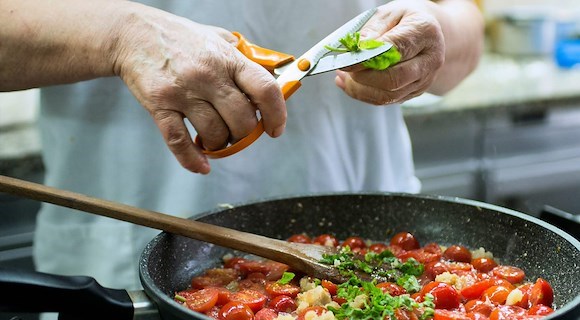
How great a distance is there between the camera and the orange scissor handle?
3.21ft

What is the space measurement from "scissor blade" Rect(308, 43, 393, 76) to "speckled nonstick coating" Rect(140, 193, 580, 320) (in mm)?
270

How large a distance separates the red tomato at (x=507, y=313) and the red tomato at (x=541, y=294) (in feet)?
0.09

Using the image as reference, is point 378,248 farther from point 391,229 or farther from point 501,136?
point 501,136

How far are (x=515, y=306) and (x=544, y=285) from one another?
5 centimetres

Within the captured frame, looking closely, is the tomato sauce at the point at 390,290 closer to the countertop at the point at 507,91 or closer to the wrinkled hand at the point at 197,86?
the wrinkled hand at the point at 197,86

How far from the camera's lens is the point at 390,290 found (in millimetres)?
959

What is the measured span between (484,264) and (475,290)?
3.6 inches

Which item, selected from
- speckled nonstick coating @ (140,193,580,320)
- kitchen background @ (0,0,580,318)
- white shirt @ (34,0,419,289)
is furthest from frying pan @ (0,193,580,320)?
kitchen background @ (0,0,580,318)

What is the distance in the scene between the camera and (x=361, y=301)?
0.91 metres

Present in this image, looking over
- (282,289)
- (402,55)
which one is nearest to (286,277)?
(282,289)

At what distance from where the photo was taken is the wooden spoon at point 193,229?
908mm

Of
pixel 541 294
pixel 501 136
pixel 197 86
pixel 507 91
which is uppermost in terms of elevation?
pixel 197 86

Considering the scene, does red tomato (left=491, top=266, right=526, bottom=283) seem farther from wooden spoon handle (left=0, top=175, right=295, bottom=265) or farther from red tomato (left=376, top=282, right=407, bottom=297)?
wooden spoon handle (left=0, top=175, right=295, bottom=265)

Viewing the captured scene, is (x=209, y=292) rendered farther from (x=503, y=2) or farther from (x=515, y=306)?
(x=503, y=2)
